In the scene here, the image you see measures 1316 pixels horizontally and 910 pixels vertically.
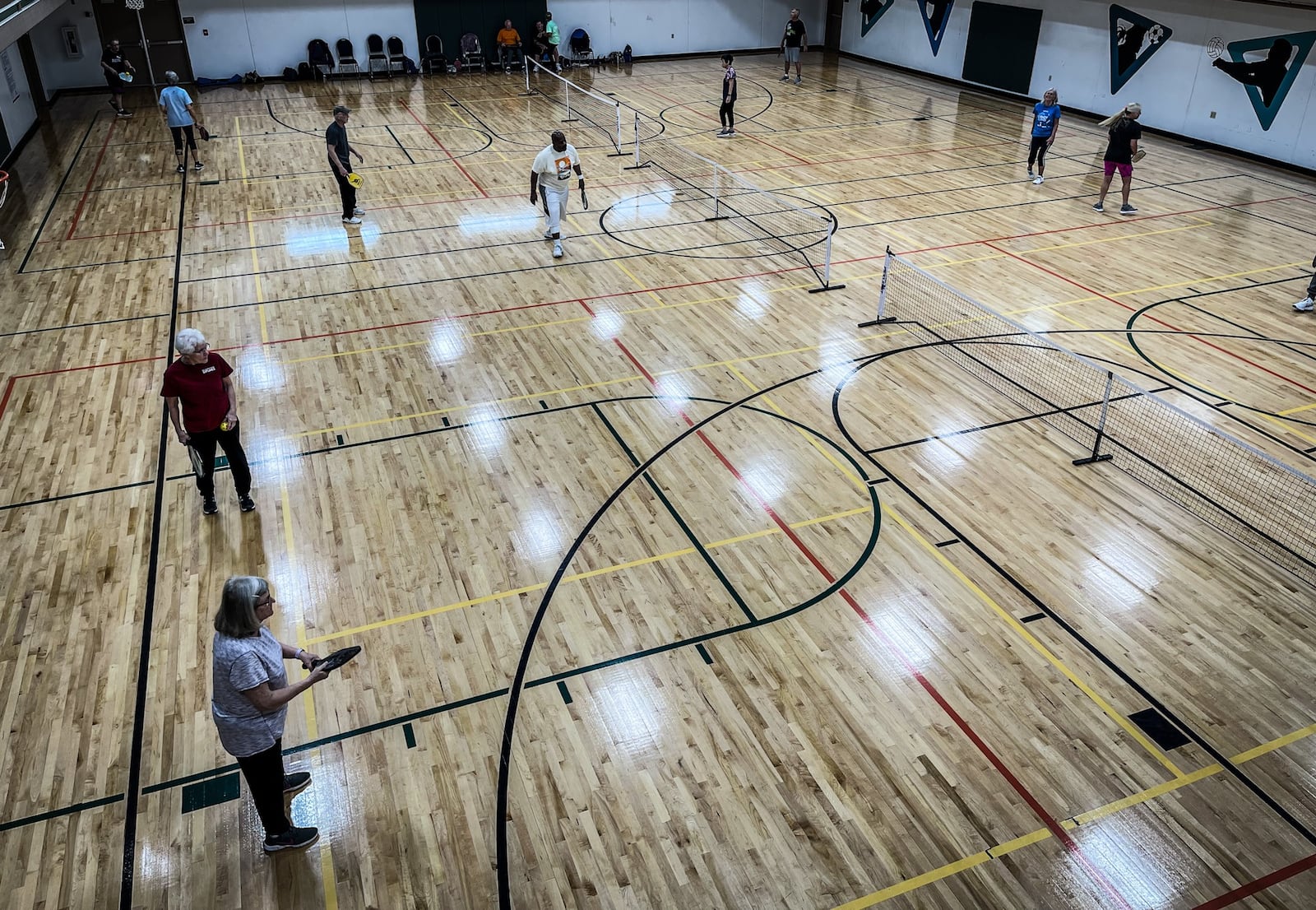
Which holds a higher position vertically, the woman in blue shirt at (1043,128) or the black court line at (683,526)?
the woman in blue shirt at (1043,128)

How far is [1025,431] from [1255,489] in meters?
1.99

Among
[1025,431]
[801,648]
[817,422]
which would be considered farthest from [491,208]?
[801,648]

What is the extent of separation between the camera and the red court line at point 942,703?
5.07 meters

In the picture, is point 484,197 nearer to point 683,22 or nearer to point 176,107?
point 176,107

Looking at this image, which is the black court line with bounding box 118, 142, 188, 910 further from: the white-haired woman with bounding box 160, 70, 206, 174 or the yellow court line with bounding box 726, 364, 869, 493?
the white-haired woman with bounding box 160, 70, 206, 174

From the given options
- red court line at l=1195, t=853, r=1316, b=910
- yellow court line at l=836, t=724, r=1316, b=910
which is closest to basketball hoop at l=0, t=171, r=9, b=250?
yellow court line at l=836, t=724, r=1316, b=910

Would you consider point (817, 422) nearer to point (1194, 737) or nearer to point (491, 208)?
point (1194, 737)

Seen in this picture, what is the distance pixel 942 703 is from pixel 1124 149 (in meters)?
12.4

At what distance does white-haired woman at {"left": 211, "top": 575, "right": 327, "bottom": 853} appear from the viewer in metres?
4.32

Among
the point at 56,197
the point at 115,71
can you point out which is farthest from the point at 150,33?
the point at 56,197

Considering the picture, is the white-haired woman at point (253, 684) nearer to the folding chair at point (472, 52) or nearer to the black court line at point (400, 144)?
the black court line at point (400, 144)

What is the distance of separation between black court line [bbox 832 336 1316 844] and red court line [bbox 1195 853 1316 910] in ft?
0.65

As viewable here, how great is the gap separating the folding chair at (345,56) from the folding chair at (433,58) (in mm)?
1968

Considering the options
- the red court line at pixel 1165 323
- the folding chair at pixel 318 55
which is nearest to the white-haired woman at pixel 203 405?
the red court line at pixel 1165 323
